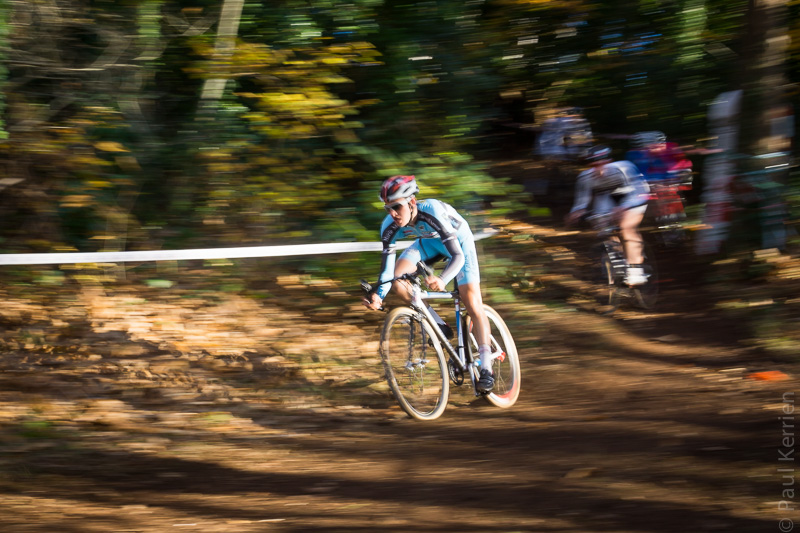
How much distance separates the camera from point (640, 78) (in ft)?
38.9

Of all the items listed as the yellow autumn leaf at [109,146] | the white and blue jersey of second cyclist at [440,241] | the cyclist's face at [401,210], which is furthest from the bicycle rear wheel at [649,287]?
the yellow autumn leaf at [109,146]

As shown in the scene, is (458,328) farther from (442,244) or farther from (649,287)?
(649,287)

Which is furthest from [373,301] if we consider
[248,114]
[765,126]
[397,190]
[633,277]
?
[765,126]

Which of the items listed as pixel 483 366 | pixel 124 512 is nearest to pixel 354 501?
pixel 124 512

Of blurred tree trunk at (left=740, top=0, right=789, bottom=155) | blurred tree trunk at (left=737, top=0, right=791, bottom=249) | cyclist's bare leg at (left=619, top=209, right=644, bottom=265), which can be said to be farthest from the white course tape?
blurred tree trunk at (left=740, top=0, right=789, bottom=155)

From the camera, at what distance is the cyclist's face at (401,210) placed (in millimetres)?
6082

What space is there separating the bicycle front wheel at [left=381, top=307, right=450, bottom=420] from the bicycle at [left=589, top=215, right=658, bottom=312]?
3637 millimetres

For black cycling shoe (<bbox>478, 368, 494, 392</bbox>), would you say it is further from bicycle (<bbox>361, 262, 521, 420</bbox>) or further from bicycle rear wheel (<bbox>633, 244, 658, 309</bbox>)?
bicycle rear wheel (<bbox>633, 244, 658, 309</bbox>)

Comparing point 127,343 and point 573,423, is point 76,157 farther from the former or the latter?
point 573,423

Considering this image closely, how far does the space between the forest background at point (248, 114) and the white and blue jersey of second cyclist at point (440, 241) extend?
2.39 metres

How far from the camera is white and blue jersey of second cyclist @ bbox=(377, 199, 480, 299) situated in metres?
6.03

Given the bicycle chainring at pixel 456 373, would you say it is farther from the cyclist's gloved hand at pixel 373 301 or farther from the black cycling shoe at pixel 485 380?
the cyclist's gloved hand at pixel 373 301

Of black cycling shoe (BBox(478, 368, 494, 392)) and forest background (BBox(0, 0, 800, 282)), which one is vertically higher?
forest background (BBox(0, 0, 800, 282))

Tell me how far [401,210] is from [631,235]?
400cm
